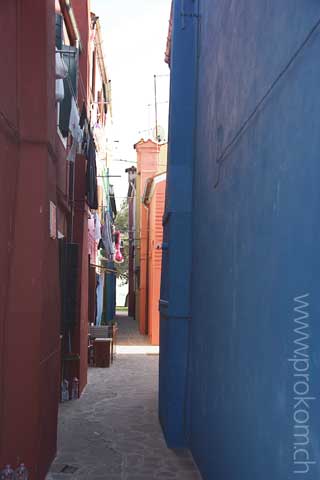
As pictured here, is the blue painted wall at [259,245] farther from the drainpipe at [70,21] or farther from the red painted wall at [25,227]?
the drainpipe at [70,21]

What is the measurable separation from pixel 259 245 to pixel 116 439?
529 cm

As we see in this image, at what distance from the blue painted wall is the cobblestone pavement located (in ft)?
2.25

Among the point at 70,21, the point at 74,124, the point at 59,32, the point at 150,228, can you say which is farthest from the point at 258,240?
the point at 150,228

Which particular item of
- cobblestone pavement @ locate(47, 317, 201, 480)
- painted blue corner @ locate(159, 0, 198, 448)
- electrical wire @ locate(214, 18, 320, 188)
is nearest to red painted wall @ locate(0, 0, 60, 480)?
cobblestone pavement @ locate(47, 317, 201, 480)

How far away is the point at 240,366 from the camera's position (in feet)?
13.9

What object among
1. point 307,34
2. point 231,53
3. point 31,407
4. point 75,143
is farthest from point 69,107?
point 307,34

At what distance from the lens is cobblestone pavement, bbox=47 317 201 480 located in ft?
21.7

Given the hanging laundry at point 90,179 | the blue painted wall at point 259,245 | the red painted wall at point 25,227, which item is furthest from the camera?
the hanging laundry at point 90,179

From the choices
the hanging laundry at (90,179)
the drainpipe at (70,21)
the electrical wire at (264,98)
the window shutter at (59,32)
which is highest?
the drainpipe at (70,21)

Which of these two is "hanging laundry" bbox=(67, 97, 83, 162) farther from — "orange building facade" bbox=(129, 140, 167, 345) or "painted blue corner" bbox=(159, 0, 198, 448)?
"orange building facade" bbox=(129, 140, 167, 345)

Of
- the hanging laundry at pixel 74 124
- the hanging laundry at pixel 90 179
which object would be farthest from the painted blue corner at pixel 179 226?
the hanging laundry at pixel 90 179

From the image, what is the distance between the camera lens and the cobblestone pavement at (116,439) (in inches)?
261

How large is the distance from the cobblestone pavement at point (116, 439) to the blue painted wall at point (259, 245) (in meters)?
0.68

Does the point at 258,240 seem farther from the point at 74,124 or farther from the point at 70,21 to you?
the point at 70,21
